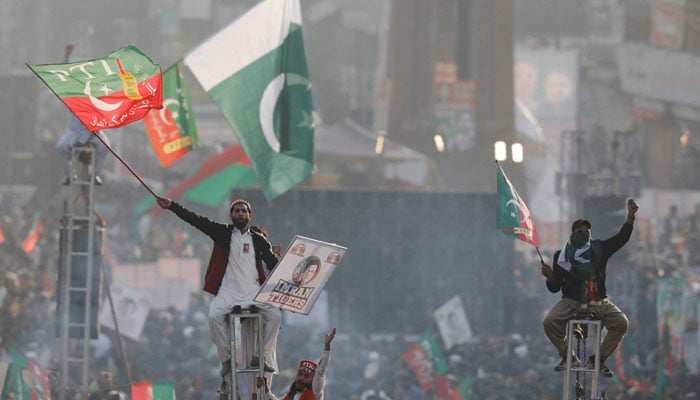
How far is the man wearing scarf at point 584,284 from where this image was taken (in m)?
13.0

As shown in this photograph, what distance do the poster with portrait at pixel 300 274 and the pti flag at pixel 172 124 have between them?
7.03 meters

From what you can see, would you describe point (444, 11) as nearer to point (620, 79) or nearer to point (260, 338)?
point (620, 79)

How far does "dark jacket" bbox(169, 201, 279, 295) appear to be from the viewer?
12664 millimetres

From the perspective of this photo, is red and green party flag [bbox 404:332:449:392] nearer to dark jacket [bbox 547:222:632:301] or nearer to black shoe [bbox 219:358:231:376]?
dark jacket [bbox 547:222:632:301]

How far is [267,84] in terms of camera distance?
62.7 ft

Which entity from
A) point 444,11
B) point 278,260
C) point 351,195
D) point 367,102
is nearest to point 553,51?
point 367,102

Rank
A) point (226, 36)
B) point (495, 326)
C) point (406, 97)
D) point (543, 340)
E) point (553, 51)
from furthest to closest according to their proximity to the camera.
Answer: point (553, 51), point (406, 97), point (495, 326), point (543, 340), point (226, 36)

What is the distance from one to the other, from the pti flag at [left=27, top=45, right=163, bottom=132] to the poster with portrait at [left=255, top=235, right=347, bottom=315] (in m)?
2.46

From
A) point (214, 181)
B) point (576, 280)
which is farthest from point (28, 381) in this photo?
point (214, 181)

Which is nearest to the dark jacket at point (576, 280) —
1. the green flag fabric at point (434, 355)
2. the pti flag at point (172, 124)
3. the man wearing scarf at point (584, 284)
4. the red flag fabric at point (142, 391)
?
the man wearing scarf at point (584, 284)

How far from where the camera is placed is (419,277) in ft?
102

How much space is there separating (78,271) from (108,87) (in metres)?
4.32

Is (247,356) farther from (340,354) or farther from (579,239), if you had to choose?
(340,354)

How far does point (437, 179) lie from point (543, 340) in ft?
74.0
